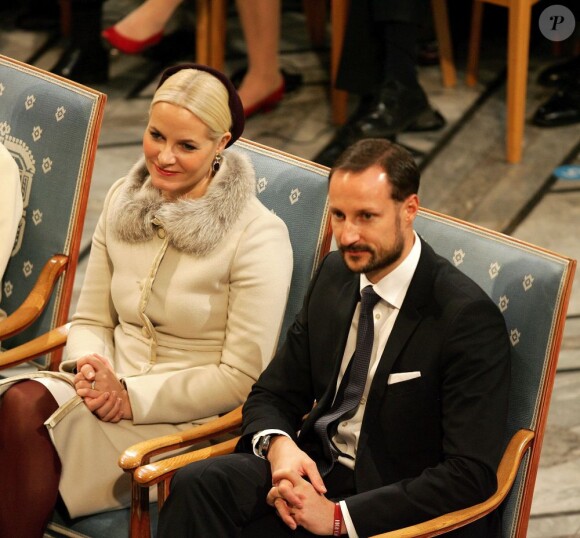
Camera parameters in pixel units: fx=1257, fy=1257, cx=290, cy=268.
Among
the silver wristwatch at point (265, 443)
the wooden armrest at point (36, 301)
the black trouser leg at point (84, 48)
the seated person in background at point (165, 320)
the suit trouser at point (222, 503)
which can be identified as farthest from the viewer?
the black trouser leg at point (84, 48)

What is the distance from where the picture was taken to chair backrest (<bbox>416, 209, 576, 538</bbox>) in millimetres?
2443

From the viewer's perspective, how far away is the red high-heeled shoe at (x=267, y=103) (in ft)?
16.1

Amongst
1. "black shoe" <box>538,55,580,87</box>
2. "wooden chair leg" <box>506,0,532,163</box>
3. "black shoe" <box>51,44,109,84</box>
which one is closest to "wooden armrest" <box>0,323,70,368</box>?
"wooden chair leg" <box>506,0,532,163</box>

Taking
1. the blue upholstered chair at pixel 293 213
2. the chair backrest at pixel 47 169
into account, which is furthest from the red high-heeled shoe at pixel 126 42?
the blue upholstered chair at pixel 293 213

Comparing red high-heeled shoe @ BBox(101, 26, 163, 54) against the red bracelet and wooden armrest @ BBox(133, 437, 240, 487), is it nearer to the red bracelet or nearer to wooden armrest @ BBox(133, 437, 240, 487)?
wooden armrest @ BBox(133, 437, 240, 487)

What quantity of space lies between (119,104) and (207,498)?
2.99 metres

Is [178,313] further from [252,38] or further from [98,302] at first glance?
[252,38]

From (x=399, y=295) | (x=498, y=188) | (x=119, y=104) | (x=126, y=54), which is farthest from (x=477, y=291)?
(x=126, y=54)

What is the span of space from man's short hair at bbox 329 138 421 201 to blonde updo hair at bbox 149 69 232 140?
41 centimetres

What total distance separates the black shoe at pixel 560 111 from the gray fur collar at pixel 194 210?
2269 millimetres

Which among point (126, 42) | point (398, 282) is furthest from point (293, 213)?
point (126, 42)

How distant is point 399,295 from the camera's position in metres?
2.43

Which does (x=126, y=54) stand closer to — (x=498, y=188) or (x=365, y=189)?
(x=498, y=188)

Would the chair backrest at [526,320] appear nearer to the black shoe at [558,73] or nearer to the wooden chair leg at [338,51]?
the wooden chair leg at [338,51]
